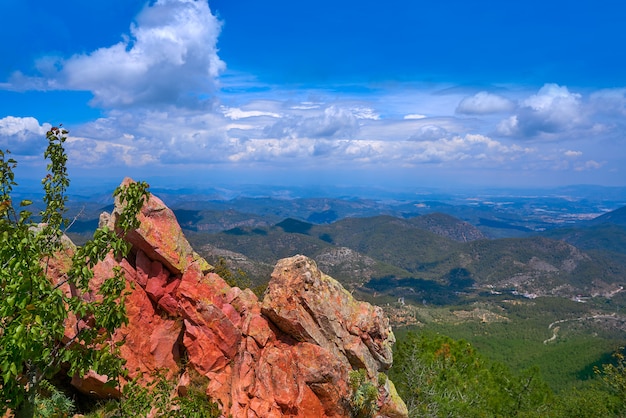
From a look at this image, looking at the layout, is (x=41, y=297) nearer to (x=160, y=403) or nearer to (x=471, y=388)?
(x=160, y=403)

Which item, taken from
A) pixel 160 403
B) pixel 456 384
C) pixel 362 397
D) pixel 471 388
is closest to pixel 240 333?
pixel 362 397

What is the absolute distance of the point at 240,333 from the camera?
2406cm

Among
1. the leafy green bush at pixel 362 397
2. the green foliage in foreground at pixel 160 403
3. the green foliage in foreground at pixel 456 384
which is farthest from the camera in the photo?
the green foliage in foreground at pixel 456 384

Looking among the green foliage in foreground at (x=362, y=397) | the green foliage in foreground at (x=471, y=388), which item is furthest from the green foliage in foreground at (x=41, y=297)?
the green foliage in foreground at (x=471, y=388)

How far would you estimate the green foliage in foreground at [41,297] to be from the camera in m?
7.20

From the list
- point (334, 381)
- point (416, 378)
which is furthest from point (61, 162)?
point (416, 378)

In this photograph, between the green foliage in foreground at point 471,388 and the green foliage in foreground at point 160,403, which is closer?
the green foliage in foreground at point 160,403

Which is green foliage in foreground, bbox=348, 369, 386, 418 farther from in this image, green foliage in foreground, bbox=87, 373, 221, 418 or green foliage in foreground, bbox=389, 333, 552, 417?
green foliage in foreground, bbox=389, 333, 552, 417

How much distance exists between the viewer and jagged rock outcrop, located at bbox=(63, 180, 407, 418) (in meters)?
22.0

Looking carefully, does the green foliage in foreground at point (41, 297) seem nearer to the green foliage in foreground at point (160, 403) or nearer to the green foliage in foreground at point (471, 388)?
the green foliage in foreground at point (160, 403)

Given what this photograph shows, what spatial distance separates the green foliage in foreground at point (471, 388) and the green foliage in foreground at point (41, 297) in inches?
1136

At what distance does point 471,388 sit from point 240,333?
25.8 metres

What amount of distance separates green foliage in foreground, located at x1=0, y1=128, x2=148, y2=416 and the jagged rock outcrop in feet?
44.8

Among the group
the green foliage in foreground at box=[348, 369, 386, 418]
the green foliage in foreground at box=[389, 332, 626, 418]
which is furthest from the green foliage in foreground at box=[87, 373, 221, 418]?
the green foliage in foreground at box=[389, 332, 626, 418]
